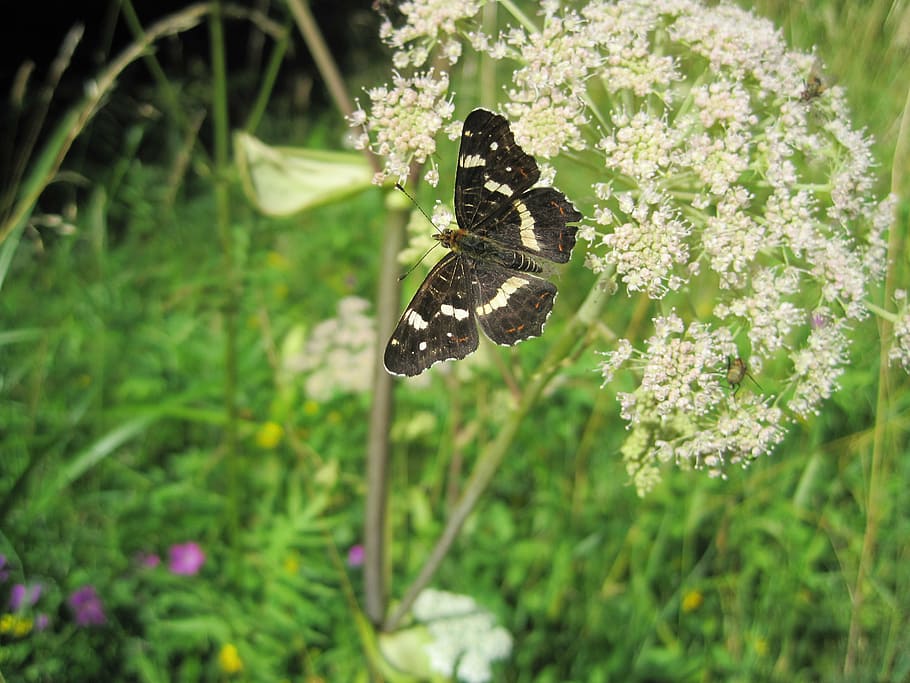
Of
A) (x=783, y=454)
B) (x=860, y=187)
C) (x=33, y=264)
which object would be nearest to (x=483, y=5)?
(x=860, y=187)

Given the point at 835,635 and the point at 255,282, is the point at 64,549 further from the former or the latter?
the point at 835,635

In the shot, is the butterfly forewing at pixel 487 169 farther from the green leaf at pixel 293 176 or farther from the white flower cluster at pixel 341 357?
the white flower cluster at pixel 341 357

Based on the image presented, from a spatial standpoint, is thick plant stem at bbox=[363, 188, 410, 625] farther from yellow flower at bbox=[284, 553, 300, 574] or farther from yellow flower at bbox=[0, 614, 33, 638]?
yellow flower at bbox=[0, 614, 33, 638]

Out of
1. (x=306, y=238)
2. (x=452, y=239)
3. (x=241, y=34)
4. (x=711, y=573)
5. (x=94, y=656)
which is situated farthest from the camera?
(x=241, y=34)

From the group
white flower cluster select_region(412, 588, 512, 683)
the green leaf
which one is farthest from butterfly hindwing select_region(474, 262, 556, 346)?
white flower cluster select_region(412, 588, 512, 683)

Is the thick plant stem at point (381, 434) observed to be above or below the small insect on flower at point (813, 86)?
below

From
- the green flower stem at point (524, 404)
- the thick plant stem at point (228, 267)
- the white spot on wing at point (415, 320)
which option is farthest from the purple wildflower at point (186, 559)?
the white spot on wing at point (415, 320)
